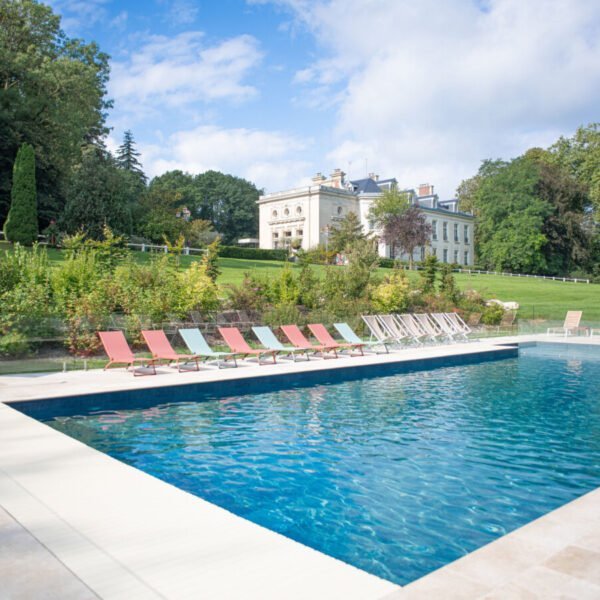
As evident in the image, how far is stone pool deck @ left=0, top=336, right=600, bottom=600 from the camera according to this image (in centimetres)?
249

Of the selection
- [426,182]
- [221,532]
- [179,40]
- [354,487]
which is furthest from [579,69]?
[426,182]

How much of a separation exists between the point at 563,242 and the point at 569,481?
2127 inches

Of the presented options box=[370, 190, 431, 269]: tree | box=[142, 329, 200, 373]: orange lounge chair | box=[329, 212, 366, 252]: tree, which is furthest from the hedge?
box=[142, 329, 200, 373]: orange lounge chair

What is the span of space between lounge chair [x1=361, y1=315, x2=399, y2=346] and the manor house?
116ft

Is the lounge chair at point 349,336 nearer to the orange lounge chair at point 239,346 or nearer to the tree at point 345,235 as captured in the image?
the orange lounge chair at point 239,346

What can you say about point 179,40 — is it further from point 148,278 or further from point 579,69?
point 579,69

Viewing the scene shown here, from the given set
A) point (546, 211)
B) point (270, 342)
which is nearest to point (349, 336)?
point (270, 342)

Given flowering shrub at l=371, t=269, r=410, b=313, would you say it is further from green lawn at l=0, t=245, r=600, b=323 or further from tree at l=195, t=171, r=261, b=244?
tree at l=195, t=171, r=261, b=244

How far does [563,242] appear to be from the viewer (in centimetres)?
5388

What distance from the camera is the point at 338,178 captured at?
59000 millimetres

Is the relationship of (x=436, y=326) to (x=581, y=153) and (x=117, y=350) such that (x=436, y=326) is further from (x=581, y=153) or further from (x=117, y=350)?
(x=581, y=153)

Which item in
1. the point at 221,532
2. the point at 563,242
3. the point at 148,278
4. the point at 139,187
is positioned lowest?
the point at 221,532

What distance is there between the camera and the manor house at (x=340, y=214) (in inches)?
2132

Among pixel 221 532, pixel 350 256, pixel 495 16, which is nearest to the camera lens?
pixel 221 532
